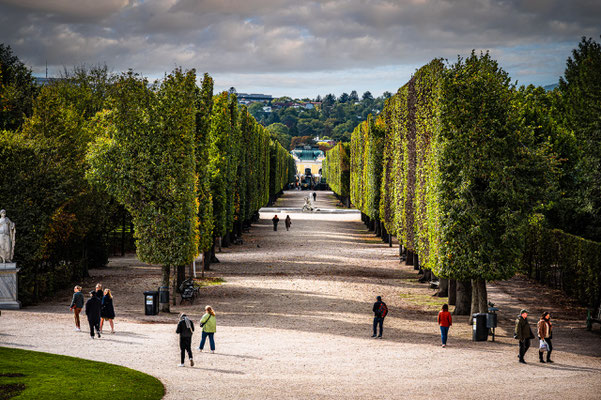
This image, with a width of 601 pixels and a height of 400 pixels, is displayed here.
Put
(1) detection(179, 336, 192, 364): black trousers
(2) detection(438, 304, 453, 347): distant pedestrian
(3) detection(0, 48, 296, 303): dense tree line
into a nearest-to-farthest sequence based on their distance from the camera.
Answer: (1) detection(179, 336, 192, 364): black trousers → (2) detection(438, 304, 453, 347): distant pedestrian → (3) detection(0, 48, 296, 303): dense tree line

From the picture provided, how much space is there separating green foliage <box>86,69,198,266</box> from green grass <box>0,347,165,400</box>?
9.87 meters

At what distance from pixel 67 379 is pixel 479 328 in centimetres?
1375

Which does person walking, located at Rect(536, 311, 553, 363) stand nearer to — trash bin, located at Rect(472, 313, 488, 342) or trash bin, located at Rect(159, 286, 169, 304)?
trash bin, located at Rect(472, 313, 488, 342)

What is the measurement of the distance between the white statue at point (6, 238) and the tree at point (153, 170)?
385 centimetres

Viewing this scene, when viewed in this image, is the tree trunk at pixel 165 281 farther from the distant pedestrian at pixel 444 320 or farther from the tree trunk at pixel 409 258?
the tree trunk at pixel 409 258

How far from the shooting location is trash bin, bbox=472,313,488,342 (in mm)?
23531

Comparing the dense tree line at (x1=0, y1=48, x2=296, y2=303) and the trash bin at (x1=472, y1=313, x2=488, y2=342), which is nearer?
the trash bin at (x1=472, y1=313, x2=488, y2=342)

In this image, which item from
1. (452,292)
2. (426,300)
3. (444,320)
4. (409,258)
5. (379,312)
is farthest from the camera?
(409,258)

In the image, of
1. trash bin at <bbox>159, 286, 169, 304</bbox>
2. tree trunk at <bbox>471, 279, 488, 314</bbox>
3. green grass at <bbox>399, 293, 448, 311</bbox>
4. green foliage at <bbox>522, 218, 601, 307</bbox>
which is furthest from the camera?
green foliage at <bbox>522, 218, 601, 307</bbox>

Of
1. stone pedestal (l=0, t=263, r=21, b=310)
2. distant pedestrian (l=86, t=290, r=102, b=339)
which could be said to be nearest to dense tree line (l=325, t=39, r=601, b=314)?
distant pedestrian (l=86, t=290, r=102, b=339)

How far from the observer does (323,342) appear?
22750mm

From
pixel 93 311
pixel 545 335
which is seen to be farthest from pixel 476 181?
pixel 93 311

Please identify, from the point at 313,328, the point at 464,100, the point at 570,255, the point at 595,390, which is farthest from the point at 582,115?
the point at 595,390

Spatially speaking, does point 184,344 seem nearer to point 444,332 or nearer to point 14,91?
point 444,332
